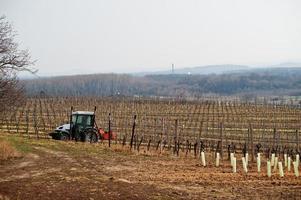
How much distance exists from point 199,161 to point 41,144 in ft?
29.8

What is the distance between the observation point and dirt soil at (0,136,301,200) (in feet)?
44.5

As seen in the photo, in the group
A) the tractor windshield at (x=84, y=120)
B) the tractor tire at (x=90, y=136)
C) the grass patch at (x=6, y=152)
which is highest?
the tractor windshield at (x=84, y=120)

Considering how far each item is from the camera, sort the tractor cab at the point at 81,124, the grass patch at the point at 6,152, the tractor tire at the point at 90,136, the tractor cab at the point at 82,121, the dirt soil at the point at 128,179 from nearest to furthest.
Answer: the dirt soil at the point at 128,179
the grass patch at the point at 6,152
the tractor tire at the point at 90,136
the tractor cab at the point at 81,124
the tractor cab at the point at 82,121

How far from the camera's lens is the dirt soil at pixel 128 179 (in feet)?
44.5

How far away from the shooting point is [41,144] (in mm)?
25453

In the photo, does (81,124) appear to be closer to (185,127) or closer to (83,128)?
(83,128)

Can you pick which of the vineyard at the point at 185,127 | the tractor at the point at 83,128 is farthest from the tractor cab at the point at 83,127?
the vineyard at the point at 185,127

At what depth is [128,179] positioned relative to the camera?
1589 cm

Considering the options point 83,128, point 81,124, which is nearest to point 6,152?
point 83,128

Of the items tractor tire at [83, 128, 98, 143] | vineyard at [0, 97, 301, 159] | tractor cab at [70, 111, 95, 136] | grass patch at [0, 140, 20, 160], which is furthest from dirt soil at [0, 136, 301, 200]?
tractor cab at [70, 111, 95, 136]

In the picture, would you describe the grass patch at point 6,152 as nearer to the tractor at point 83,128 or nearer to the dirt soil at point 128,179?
the dirt soil at point 128,179

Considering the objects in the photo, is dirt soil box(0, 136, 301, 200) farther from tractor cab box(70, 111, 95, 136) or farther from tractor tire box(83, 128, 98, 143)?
tractor cab box(70, 111, 95, 136)

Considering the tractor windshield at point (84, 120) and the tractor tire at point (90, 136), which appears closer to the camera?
the tractor tire at point (90, 136)

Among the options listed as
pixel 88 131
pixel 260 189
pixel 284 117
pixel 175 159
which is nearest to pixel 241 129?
pixel 284 117
